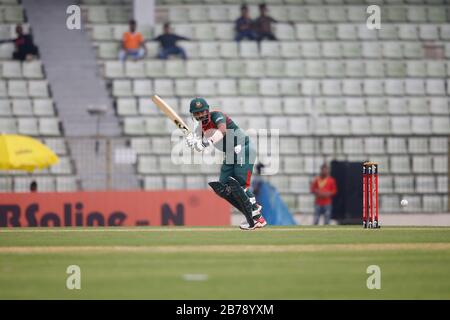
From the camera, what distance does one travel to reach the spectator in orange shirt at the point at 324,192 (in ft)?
101

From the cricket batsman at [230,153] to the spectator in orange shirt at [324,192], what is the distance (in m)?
10.0

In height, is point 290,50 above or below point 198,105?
above

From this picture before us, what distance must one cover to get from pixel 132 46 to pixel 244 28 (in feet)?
11.6

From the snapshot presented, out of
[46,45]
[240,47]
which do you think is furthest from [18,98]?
[240,47]

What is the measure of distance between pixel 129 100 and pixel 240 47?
3.99 meters

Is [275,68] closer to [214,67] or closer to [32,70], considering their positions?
[214,67]

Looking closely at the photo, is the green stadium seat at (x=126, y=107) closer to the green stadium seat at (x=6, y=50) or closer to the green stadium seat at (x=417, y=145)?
the green stadium seat at (x=6, y=50)

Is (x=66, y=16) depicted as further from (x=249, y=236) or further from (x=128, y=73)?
(x=249, y=236)

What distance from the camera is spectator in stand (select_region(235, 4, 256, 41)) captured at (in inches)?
1436

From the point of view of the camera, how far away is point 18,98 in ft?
115

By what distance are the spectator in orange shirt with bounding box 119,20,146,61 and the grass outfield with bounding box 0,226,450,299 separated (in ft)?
51.6

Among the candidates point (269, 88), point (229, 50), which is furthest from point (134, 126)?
point (269, 88)

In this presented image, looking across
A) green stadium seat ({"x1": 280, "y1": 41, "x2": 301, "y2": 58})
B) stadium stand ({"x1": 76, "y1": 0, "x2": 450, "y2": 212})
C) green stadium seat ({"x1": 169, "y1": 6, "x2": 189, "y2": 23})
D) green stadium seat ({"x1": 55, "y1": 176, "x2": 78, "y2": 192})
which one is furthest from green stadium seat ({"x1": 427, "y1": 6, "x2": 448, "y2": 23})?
green stadium seat ({"x1": 55, "y1": 176, "x2": 78, "y2": 192})

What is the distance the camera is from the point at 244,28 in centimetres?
3647
